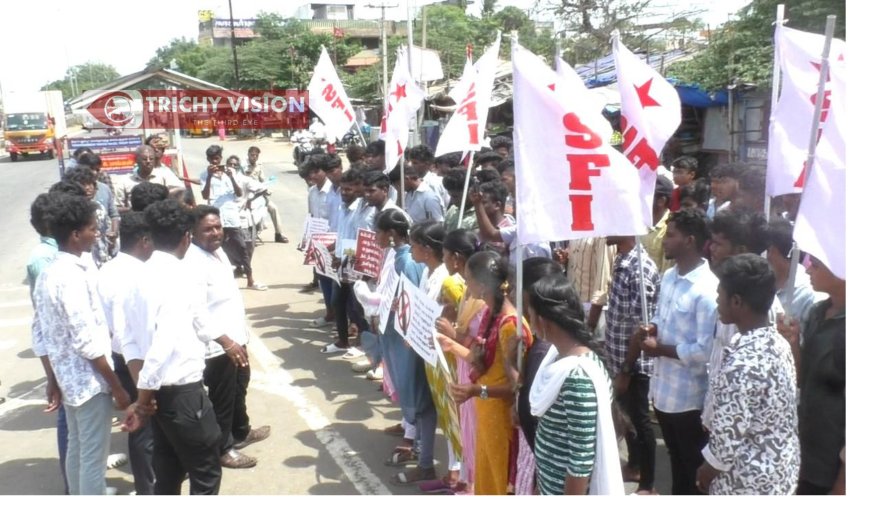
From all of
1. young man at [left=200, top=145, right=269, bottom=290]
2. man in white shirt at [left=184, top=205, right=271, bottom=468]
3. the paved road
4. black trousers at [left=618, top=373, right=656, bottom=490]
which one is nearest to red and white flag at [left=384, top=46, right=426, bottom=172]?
the paved road

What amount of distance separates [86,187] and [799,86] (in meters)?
5.44

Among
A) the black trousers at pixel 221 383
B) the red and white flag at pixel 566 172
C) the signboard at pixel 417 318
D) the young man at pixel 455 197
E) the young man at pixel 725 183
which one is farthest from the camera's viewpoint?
the young man at pixel 455 197

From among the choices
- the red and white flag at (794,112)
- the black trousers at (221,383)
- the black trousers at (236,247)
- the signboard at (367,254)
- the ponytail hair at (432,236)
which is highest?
the red and white flag at (794,112)

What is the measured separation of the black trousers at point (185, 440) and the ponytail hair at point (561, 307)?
1.64 meters

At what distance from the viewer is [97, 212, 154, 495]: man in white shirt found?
341 centimetres

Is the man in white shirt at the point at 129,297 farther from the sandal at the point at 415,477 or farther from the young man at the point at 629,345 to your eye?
the young man at the point at 629,345

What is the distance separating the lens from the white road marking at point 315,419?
450cm

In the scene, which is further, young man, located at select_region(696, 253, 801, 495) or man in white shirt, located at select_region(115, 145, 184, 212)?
man in white shirt, located at select_region(115, 145, 184, 212)

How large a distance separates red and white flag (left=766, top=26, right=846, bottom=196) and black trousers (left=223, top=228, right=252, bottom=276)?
6.56 metres

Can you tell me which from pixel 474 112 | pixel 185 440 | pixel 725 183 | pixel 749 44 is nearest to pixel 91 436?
pixel 185 440

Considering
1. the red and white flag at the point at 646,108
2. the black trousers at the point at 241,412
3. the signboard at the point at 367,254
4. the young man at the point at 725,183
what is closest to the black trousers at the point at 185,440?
the black trousers at the point at 241,412

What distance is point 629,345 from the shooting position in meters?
4.00

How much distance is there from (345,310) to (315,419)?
1.56 metres

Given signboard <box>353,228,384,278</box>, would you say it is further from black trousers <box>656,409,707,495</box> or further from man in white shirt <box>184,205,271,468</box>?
black trousers <box>656,409,707,495</box>
